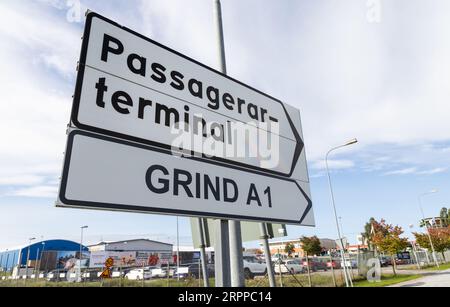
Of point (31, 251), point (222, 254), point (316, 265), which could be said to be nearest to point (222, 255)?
point (222, 254)

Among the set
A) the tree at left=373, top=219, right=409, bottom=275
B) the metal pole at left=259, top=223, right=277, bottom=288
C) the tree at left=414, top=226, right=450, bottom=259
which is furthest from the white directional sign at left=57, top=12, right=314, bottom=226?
the tree at left=414, top=226, right=450, bottom=259

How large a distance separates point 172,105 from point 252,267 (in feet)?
67.0

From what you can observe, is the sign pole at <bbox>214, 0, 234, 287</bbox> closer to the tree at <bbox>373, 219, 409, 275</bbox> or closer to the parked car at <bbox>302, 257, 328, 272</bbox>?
the tree at <bbox>373, 219, 409, 275</bbox>

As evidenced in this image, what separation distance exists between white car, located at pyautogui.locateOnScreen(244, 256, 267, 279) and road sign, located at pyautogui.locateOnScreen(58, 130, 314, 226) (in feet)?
62.1

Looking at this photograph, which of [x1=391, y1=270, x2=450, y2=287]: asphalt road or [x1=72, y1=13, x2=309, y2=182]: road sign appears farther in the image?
[x1=391, y1=270, x2=450, y2=287]: asphalt road

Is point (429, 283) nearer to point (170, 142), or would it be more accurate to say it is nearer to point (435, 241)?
point (170, 142)

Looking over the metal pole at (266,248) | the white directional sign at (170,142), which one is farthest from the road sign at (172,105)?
the metal pole at (266,248)

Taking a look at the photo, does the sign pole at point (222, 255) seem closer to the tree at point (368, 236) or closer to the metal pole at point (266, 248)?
the metal pole at point (266, 248)

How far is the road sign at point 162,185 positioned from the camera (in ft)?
4.43

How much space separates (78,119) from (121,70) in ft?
1.44

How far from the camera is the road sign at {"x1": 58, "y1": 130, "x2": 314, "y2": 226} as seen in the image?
1.35 m

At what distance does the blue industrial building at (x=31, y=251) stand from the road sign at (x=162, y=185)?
173ft

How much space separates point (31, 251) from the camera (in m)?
47.4
